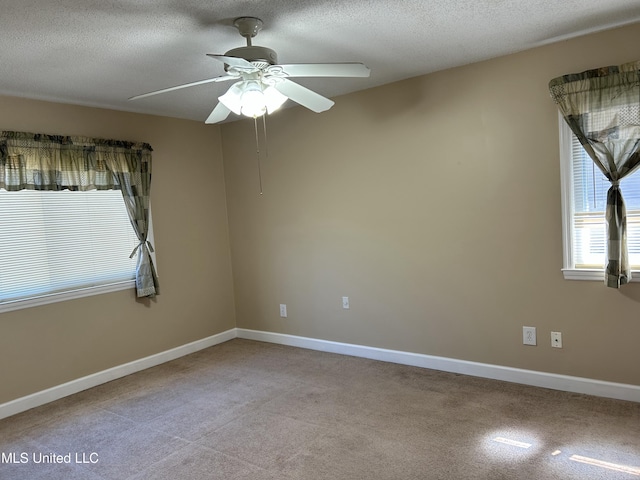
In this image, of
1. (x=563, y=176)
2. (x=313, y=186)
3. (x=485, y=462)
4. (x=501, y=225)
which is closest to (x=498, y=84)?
(x=563, y=176)

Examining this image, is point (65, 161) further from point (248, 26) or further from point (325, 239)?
point (325, 239)

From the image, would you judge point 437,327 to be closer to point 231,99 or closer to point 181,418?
point 181,418

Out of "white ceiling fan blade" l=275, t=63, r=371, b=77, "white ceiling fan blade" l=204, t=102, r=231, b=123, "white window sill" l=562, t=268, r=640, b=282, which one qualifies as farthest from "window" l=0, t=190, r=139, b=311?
"white window sill" l=562, t=268, r=640, b=282

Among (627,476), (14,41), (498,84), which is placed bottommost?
(627,476)

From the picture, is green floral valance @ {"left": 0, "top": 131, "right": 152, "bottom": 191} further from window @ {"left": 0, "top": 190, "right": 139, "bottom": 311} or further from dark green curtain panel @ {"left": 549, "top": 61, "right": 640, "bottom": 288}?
dark green curtain panel @ {"left": 549, "top": 61, "right": 640, "bottom": 288}

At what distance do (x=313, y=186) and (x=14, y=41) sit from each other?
2.46 metres

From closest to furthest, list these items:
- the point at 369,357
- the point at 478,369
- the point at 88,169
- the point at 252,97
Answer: the point at 252,97 → the point at 478,369 → the point at 88,169 → the point at 369,357

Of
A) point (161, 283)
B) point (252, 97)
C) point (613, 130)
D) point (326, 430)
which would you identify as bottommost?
point (326, 430)

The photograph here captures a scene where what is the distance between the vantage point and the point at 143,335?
13.7 feet

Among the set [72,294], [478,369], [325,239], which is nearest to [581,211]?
[478,369]

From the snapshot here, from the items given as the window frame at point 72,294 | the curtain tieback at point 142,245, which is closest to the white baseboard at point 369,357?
the window frame at point 72,294

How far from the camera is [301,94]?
102 inches

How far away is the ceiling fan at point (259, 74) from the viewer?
2.25 meters

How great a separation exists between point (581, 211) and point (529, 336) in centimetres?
93
